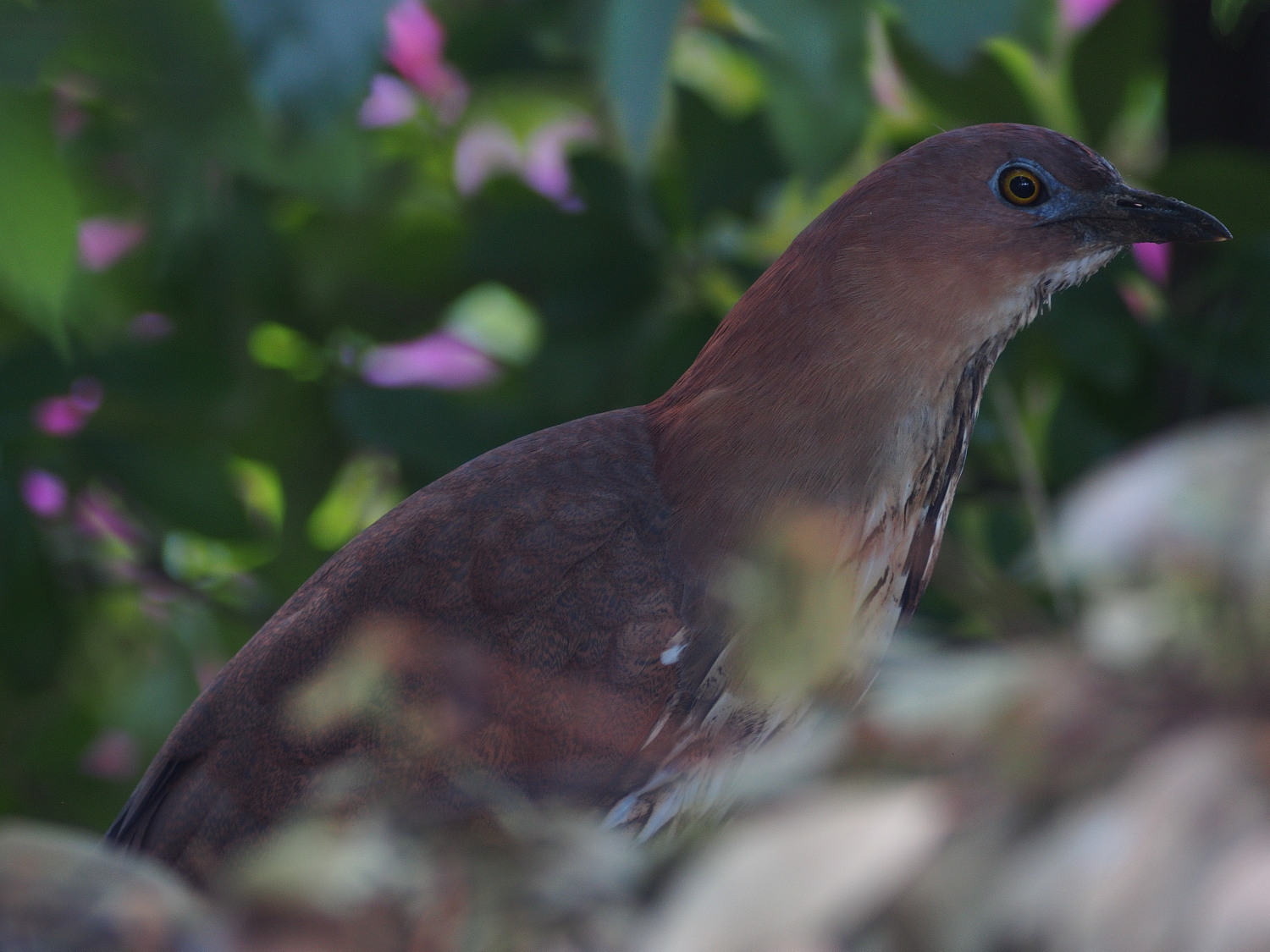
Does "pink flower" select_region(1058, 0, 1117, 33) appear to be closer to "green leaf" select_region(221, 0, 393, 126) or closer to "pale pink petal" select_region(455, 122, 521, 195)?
"pale pink petal" select_region(455, 122, 521, 195)

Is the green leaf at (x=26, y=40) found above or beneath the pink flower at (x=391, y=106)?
above

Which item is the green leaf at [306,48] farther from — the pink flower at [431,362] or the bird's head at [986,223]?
the pink flower at [431,362]

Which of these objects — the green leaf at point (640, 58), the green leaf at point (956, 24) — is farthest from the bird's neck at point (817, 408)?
the green leaf at point (640, 58)

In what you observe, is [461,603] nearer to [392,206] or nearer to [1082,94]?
[392,206]

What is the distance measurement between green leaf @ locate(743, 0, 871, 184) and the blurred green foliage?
12.9 inches

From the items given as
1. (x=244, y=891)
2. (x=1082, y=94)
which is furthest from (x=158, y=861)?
(x=1082, y=94)

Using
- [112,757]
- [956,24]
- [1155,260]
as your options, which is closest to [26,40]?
[956,24]

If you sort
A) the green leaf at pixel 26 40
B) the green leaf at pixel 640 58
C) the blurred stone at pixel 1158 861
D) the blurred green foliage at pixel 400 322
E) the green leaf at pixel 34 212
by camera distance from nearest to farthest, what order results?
the blurred stone at pixel 1158 861, the green leaf at pixel 640 58, the green leaf at pixel 34 212, the green leaf at pixel 26 40, the blurred green foliage at pixel 400 322

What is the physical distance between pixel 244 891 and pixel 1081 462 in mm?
1679

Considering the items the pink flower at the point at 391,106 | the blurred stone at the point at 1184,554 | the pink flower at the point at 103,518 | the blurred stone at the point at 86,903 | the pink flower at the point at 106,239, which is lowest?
the pink flower at the point at 103,518

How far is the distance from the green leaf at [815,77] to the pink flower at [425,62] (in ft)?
2.84

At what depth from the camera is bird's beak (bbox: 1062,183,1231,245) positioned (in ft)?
4.74

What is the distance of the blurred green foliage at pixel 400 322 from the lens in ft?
6.49

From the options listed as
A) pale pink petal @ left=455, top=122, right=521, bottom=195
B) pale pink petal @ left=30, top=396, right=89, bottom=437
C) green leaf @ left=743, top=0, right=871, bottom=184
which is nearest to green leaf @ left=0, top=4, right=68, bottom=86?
green leaf @ left=743, top=0, right=871, bottom=184
